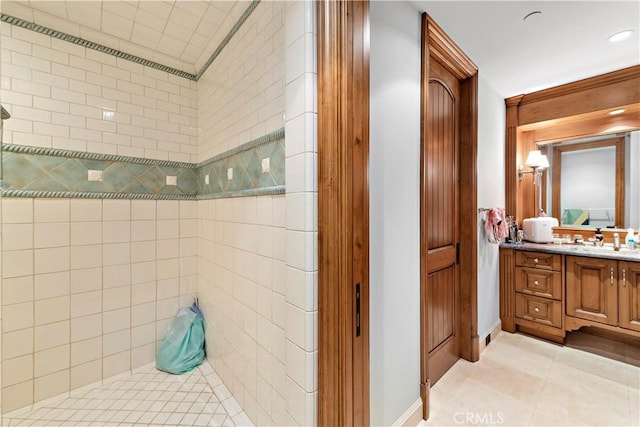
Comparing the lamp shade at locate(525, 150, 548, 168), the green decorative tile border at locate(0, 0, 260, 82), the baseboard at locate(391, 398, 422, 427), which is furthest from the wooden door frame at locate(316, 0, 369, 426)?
the lamp shade at locate(525, 150, 548, 168)

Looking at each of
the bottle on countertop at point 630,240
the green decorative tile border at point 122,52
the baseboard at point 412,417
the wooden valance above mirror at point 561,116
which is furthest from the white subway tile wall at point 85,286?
the bottle on countertop at point 630,240

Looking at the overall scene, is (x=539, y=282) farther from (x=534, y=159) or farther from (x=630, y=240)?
(x=534, y=159)

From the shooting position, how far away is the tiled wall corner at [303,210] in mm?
979

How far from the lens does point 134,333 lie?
2037 millimetres

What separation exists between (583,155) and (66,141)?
467 cm

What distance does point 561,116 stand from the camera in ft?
8.46

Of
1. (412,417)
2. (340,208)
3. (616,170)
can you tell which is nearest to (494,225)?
(616,170)

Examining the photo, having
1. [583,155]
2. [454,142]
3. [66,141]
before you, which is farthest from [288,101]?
[583,155]

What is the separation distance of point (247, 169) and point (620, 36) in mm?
2756

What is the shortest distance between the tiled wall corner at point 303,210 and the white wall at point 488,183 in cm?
192

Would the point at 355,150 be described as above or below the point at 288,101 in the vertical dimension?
below

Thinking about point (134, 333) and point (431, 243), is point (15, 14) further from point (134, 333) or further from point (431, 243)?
point (431, 243)

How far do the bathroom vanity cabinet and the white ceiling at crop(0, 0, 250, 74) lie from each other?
10.6 feet

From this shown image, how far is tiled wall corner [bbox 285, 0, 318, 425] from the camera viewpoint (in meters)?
0.98
